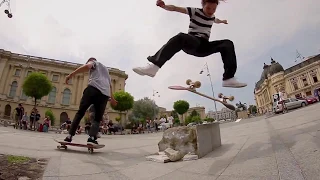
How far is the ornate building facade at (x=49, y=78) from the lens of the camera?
4569cm

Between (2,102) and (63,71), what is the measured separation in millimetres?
15602

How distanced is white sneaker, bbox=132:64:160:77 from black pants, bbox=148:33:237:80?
0.25 feet

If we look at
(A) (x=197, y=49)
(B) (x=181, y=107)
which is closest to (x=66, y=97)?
(B) (x=181, y=107)

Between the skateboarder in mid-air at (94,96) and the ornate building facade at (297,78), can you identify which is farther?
the ornate building facade at (297,78)

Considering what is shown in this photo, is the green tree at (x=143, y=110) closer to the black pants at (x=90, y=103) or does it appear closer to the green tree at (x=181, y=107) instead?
the green tree at (x=181, y=107)

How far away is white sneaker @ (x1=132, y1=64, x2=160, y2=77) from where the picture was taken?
3.13m

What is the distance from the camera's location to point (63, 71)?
52.3 metres

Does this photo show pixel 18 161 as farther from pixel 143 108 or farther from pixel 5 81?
pixel 5 81

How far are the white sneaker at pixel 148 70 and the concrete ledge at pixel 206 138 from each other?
1199 mm

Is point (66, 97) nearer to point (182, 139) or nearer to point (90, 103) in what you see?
point (90, 103)

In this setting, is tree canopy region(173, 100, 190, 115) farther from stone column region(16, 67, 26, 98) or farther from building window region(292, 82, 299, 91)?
stone column region(16, 67, 26, 98)

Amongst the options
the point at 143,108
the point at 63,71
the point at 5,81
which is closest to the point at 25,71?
the point at 5,81

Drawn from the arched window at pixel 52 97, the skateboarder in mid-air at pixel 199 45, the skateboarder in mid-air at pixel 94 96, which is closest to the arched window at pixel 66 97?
the arched window at pixel 52 97

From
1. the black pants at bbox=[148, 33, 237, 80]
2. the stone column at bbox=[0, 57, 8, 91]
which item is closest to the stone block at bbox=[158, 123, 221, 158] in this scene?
the black pants at bbox=[148, 33, 237, 80]
